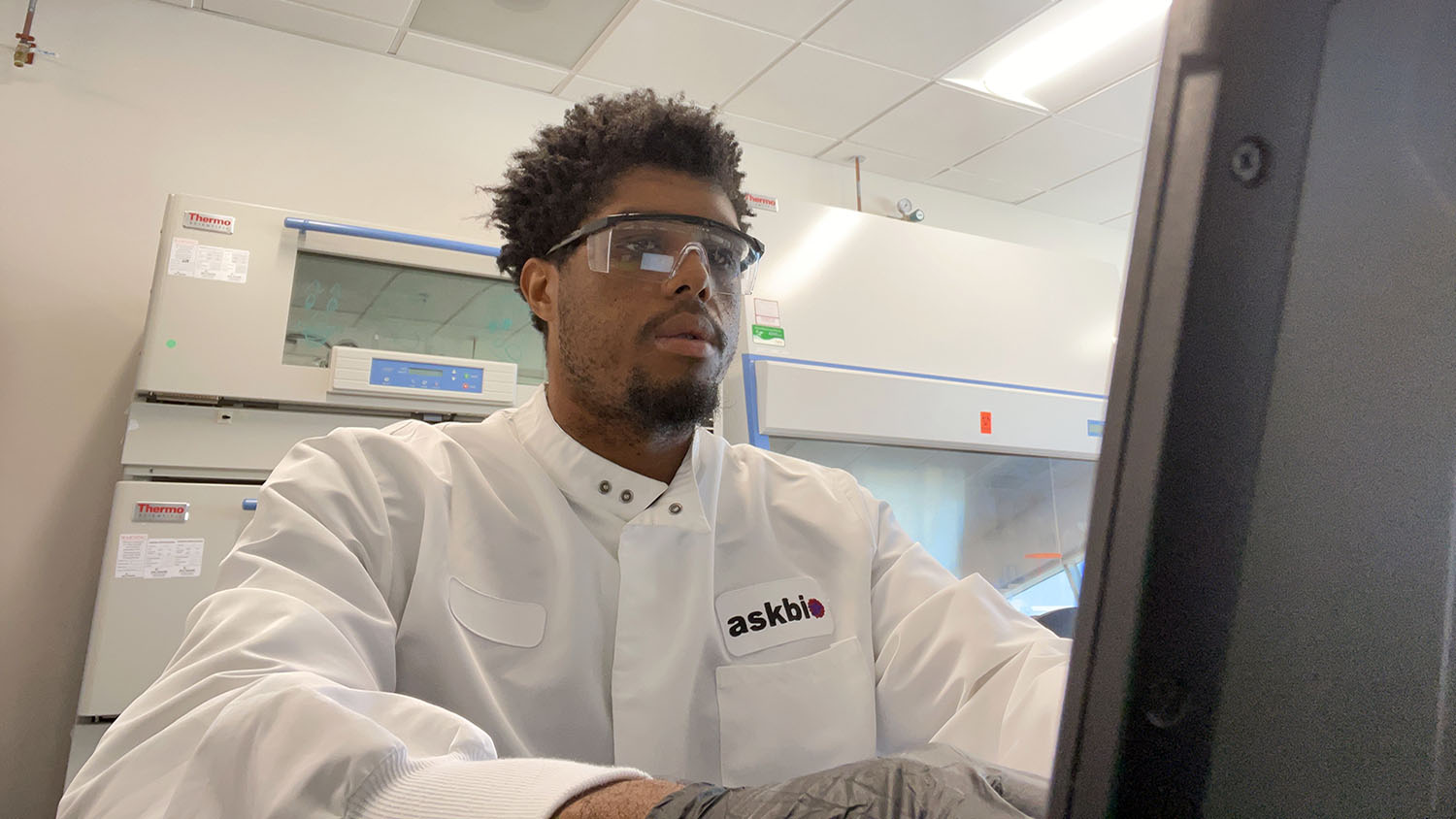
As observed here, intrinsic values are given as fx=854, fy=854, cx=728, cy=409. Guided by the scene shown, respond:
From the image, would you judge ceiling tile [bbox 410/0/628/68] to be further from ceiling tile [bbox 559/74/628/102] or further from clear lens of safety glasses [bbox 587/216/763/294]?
clear lens of safety glasses [bbox 587/216/763/294]

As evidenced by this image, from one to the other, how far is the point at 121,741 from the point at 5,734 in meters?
2.04

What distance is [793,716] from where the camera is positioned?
1100 mm

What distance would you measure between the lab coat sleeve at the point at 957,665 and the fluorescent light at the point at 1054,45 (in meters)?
2.19

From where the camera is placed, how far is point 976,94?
10.3 ft

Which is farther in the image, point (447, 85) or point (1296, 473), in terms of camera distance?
point (447, 85)

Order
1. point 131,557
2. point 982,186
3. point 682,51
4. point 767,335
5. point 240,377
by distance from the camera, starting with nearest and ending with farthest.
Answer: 1. point 131,557
2. point 240,377
3. point 767,335
4. point 682,51
5. point 982,186

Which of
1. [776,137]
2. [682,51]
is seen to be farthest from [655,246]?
[776,137]

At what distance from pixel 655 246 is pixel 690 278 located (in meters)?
0.08

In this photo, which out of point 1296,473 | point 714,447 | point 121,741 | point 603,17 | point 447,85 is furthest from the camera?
point 447,85

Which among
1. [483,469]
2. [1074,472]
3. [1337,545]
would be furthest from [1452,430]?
[1074,472]

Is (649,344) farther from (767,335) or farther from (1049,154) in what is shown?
(1049,154)

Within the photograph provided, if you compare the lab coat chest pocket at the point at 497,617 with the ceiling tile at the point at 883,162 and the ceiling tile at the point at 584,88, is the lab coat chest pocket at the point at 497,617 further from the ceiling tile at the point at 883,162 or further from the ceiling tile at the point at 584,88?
the ceiling tile at the point at 883,162

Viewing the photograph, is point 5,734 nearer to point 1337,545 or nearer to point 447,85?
point 447,85

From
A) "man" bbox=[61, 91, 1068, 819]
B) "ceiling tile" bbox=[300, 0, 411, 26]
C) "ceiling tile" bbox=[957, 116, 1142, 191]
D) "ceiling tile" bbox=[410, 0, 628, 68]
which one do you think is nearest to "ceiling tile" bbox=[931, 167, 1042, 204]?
"ceiling tile" bbox=[957, 116, 1142, 191]
